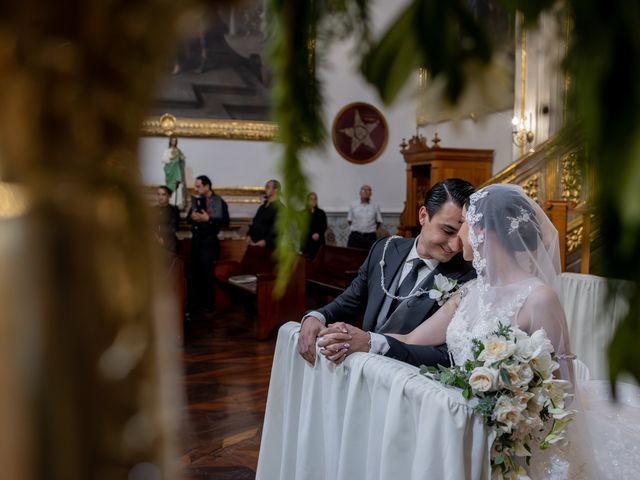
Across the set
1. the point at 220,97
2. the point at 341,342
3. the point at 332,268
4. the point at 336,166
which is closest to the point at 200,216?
the point at 332,268

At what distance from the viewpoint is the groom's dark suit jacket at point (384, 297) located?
3.18 meters

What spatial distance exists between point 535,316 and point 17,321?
2243mm

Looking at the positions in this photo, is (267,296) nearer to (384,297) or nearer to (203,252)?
(203,252)

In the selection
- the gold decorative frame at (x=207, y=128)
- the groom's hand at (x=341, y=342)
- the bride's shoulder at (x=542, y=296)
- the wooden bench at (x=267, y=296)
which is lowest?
the wooden bench at (x=267, y=296)

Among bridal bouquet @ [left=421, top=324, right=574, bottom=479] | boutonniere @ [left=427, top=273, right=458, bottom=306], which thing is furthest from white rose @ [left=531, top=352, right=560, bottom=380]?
boutonniere @ [left=427, top=273, right=458, bottom=306]

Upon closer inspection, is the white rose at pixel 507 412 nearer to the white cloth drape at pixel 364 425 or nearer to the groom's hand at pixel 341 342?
the white cloth drape at pixel 364 425

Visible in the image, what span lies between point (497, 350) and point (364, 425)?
0.70 m

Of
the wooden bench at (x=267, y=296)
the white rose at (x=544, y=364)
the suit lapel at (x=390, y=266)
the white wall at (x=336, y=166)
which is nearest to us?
the white rose at (x=544, y=364)

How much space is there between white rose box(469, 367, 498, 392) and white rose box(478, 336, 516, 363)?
1.6 inches

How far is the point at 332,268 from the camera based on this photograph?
9219 millimetres

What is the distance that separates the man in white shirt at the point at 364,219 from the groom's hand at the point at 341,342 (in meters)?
10.1

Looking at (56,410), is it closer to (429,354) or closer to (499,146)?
(429,354)

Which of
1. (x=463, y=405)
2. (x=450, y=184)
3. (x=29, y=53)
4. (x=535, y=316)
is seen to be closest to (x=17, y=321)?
(x=29, y=53)

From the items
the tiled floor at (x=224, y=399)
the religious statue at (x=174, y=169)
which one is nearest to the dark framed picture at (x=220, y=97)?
the religious statue at (x=174, y=169)
